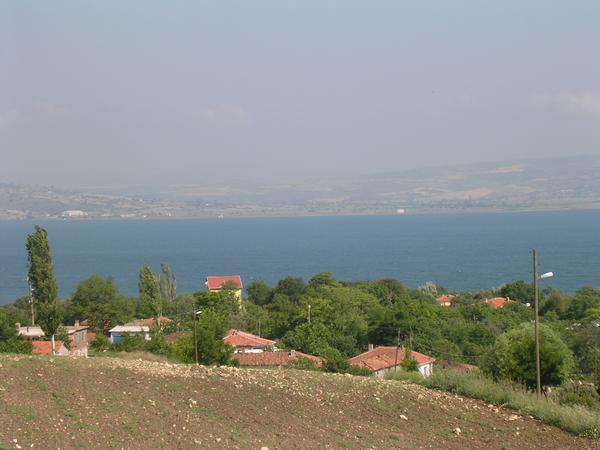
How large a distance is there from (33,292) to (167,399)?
16361mm

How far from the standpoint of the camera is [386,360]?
2842 centimetres

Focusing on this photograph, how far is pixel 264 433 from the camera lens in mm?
10531

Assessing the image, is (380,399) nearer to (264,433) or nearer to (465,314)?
(264,433)

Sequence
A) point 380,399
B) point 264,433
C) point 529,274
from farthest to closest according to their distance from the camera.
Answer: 1. point 529,274
2. point 380,399
3. point 264,433

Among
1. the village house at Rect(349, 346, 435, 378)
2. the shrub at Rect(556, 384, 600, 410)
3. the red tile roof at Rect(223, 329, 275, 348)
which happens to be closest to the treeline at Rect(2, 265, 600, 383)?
the red tile roof at Rect(223, 329, 275, 348)

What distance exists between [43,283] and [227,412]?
54.6ft

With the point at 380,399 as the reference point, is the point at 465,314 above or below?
below

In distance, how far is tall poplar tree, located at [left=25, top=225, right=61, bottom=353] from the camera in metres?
25.2

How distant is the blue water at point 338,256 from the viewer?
84.6 m

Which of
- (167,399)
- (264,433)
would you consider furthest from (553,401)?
(167,399)

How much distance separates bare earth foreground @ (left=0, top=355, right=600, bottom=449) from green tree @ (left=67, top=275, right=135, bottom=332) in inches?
1076

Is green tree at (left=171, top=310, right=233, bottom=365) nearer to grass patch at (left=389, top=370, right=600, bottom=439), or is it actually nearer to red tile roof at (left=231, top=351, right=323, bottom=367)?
red tile roof at (left=231, top=351, right=323, bottom=367)

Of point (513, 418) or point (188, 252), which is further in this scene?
point (188, 252)

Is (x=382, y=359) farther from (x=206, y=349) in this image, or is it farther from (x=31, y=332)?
(x=31, y=332)
